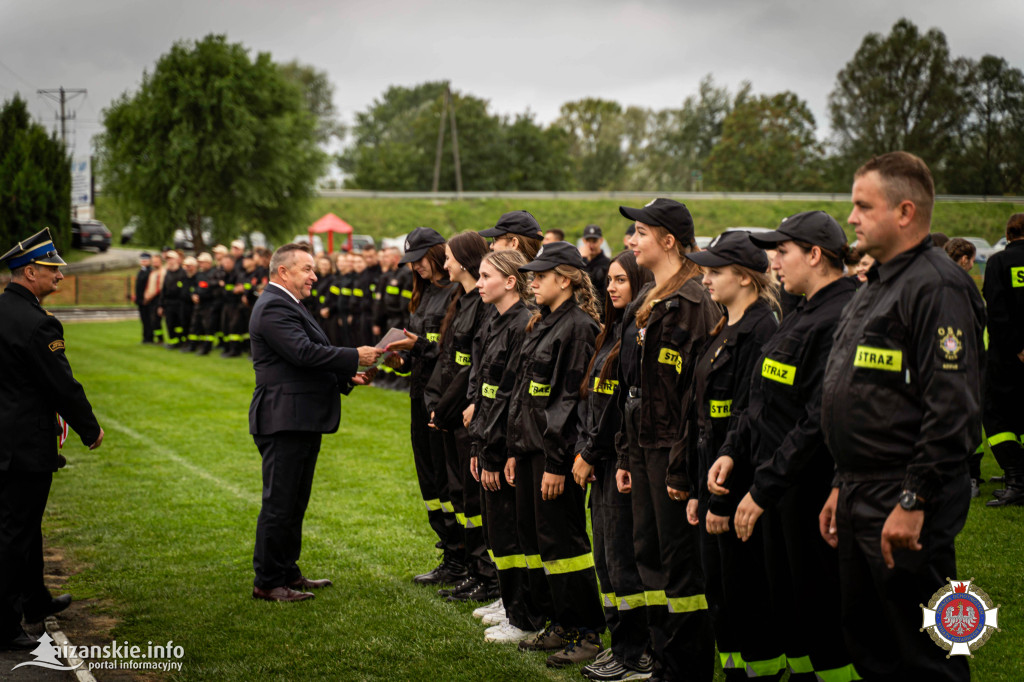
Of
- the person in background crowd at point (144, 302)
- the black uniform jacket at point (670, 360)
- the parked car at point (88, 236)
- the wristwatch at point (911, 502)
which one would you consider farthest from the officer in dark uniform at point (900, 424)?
the parked car at point (88, 236)

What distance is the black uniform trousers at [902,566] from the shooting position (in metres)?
3.22

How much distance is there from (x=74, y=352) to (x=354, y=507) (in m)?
17.2

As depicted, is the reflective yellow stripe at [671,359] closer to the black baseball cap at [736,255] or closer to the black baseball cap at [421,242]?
the black baseball cap at [736,255]

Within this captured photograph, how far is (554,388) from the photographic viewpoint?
5266 millimetres

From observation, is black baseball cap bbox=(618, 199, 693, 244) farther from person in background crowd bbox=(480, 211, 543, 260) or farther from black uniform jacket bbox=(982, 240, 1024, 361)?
black uniform jacket bbox=(982, 240, 1024, 361)

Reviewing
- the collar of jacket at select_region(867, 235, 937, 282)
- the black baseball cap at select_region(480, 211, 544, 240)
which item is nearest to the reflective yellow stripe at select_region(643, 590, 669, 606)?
the collar of jacket at select_region(867, 235, 937, 282)

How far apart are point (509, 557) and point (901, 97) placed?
6378cm

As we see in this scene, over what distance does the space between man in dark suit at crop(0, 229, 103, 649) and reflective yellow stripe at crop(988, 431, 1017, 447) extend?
24.0ft

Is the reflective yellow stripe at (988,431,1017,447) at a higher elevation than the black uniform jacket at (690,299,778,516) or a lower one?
lower

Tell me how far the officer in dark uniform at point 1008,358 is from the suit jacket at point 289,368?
18.3 ft

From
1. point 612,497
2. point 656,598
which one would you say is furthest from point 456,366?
point 656,598

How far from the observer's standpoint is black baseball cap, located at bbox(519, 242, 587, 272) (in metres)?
5.27

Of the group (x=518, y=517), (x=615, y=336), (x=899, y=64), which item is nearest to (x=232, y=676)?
(x=518, y=517)

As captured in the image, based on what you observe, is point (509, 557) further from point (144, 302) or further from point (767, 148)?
point (767, 148)
